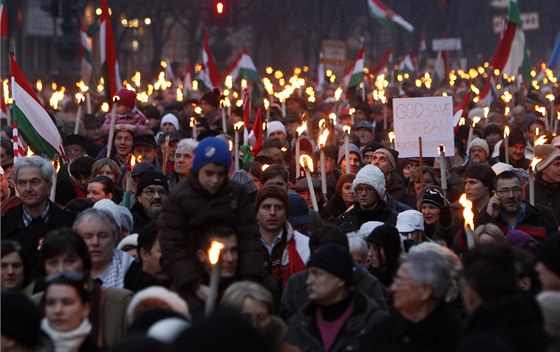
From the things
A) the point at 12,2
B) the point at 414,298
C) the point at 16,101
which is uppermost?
the point at 12,2

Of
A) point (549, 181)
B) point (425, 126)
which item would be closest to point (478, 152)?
point (425, 126)

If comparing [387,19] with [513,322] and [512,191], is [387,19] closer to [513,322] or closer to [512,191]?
[512,191]

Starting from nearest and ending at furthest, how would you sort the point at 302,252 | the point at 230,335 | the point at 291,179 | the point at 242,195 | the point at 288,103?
the point at 230,335
the point at 242,195
the point at 302,252
the point at 291,179
the point at 288,103

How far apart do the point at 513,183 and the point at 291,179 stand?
3.57 m

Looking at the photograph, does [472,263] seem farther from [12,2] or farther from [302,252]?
[12,2]

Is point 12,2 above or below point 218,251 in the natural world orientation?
above

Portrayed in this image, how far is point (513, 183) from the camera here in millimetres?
10227

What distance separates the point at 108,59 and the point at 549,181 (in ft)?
23.0

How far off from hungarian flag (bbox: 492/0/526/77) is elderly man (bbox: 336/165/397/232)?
1288cm

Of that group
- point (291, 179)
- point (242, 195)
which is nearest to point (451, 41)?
point (291, 179)

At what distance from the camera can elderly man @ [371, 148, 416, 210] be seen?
12.1 meters

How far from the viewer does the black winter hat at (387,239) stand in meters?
8.66

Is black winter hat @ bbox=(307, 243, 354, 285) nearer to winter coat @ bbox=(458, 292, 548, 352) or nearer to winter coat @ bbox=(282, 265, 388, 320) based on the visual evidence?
winter coat @ bbox=(282, 265, 388, 320)

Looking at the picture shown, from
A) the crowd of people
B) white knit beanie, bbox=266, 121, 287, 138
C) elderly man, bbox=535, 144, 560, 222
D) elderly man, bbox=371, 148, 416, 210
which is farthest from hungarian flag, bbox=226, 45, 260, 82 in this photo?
elderly man, bbox=535, 144, 560, 222
